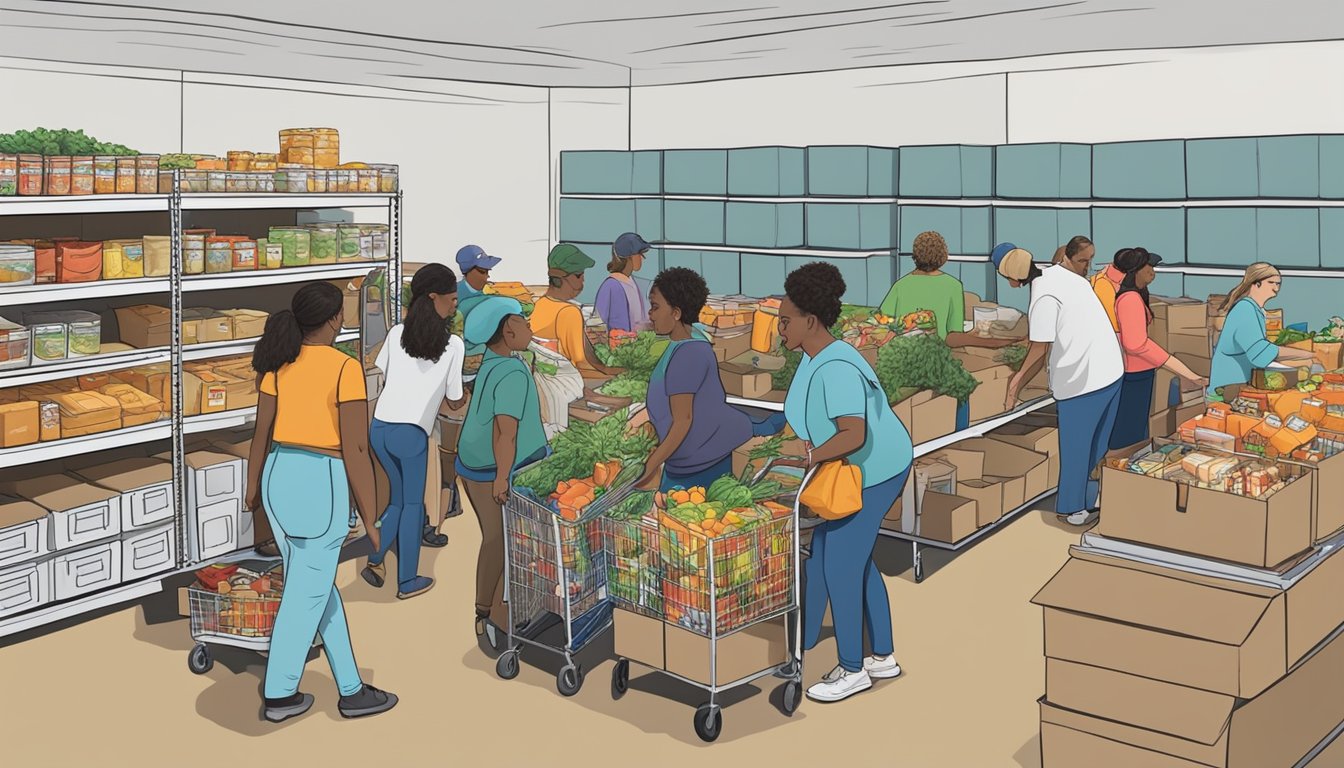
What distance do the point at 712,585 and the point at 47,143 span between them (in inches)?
143

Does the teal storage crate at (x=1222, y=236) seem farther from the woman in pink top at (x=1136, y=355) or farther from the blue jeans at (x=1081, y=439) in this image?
the blue jeans at (x=1081, y=439)

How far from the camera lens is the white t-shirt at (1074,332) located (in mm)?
6977

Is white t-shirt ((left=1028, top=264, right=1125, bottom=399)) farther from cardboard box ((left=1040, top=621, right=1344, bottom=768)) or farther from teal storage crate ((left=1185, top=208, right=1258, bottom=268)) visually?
cardboard box ((left=1040, top=621, right=1344, bottom=768))

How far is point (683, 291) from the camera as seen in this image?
497 centimetres

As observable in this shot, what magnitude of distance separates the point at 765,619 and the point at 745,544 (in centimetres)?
35

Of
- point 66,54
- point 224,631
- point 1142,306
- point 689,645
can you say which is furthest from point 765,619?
point 66,54

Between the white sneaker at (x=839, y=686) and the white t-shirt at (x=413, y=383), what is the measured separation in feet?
7.15

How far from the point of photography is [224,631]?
502cm

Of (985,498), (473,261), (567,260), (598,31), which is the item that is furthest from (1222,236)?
(473,261)

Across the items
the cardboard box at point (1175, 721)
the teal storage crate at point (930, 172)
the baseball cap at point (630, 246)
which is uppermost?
the teal storage crate at point (930, 172)

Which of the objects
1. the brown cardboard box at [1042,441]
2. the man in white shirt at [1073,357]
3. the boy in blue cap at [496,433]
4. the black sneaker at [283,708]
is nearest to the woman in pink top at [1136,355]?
the man in white shirt at [1073,357]

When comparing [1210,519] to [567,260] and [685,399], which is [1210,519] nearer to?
[685,399]

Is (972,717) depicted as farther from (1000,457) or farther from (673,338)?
(1000,457)

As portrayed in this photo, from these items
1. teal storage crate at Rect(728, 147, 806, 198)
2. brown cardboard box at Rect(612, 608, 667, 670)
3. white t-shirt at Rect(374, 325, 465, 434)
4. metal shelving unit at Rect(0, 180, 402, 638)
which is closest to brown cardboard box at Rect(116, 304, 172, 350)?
metal shelving unit at Rect(0, 180, 402, 638)
